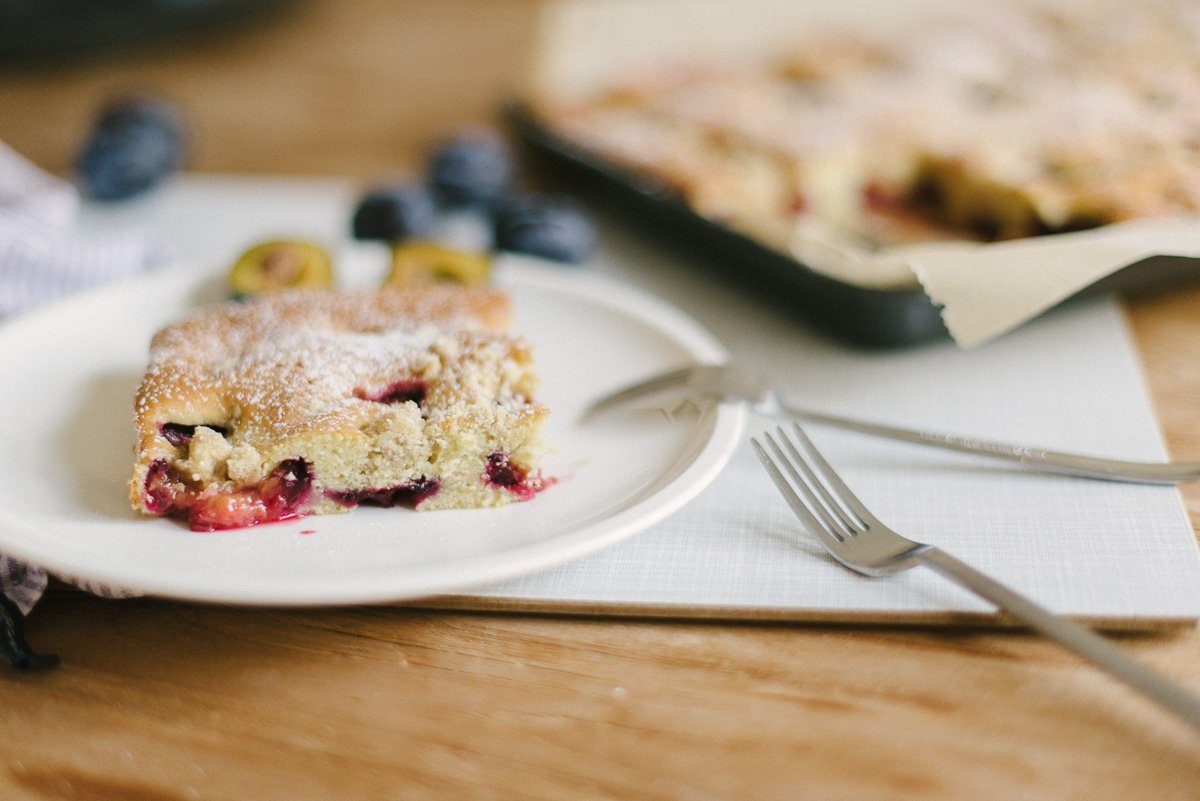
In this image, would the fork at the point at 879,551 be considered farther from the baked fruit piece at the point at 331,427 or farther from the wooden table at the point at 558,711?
the baked fruit piece at the point at 331,427

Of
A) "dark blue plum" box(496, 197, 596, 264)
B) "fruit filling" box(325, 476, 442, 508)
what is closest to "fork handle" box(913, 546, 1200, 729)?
"fruit filling" box(325, 476, 442, 508)

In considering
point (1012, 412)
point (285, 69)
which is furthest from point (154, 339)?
point (285, 69)

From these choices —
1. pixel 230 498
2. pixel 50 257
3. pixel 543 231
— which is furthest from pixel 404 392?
pixel 50 257

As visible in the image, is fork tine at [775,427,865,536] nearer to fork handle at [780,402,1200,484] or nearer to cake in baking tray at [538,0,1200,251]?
fork handle at [780,402,1200,484]

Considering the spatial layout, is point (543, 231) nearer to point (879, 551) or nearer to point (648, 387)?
point (648, 387)

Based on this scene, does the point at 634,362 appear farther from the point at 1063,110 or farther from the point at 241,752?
the point at 1063,110

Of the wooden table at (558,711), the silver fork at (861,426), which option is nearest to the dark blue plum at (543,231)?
the silver fork at (861,426)

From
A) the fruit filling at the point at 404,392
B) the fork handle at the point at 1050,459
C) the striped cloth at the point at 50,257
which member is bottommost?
the fruit filling at the point at 404,392
